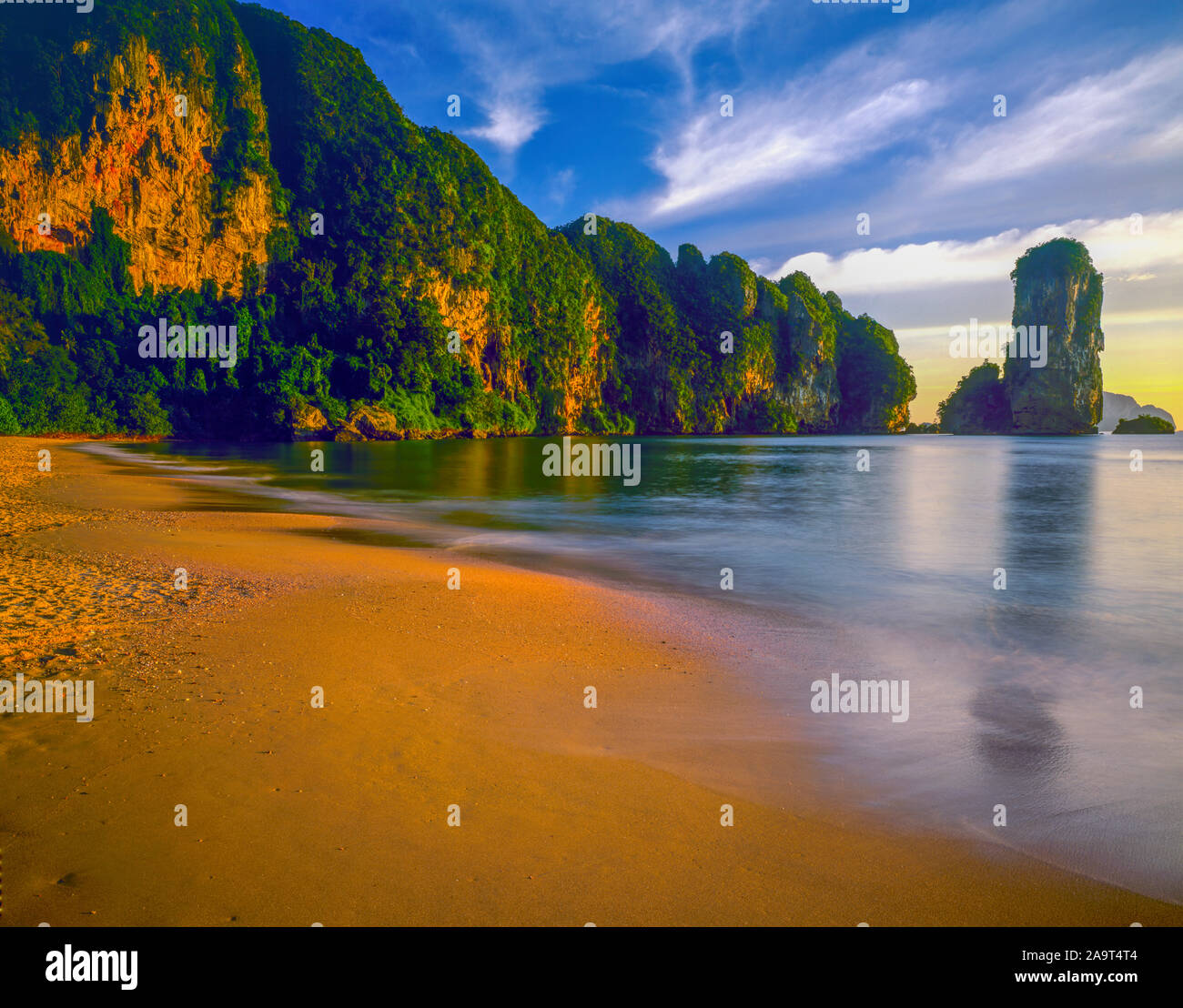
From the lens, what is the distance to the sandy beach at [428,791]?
3.20 meters

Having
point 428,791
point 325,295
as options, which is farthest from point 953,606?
point 325,295

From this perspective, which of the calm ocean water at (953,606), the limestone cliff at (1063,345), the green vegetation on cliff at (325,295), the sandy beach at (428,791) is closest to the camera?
the sandy beach at (428,791)

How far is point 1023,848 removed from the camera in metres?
3.88

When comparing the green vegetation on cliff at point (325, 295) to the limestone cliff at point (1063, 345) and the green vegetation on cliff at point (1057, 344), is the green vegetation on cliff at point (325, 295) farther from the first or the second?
the limestone cliff at point (1063, 345)

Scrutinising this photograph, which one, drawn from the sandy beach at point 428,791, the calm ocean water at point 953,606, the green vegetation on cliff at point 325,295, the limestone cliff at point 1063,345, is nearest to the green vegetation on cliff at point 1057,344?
the limestone cliff at point 1063,345

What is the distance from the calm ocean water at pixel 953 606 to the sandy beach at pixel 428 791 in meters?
0.70

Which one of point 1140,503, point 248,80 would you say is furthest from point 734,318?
point 1140,503

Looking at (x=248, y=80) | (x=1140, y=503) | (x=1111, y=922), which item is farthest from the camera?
(x=248, y=80)

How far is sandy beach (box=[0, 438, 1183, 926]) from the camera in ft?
10.5

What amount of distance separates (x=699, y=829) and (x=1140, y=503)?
3200 centimetres

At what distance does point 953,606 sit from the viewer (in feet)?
34.8

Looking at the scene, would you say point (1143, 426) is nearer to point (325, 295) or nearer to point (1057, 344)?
point (1057, 344)

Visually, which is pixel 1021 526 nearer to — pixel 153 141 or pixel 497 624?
pixel 497 624

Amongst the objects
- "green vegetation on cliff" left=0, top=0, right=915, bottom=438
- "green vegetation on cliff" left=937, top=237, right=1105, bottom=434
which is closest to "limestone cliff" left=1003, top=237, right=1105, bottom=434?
"green vegetation on cliff" left=937, top=237, right=1105, bottom=434
